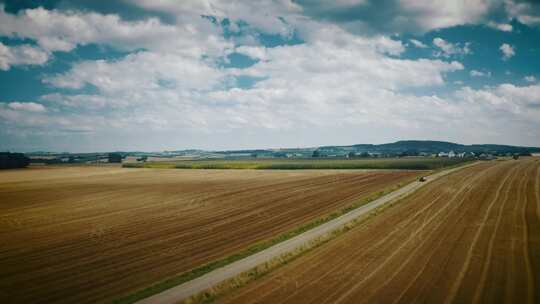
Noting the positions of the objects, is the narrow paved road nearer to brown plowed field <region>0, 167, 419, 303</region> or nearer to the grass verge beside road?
the grass verge beside road

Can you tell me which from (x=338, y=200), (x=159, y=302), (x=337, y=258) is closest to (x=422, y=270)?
(x=337, y=258)

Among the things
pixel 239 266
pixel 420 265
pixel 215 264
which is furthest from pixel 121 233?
pixel 420 265

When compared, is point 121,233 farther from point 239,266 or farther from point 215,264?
point 239,266

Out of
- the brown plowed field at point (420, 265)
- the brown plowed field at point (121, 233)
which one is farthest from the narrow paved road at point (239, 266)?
the brown plowed field at point (121, 233)

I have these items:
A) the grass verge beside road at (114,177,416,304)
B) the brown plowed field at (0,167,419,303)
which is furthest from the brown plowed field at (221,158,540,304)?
the brown plowed field at (0,167,419,303)

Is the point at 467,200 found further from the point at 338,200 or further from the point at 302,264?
the point at 302,264
